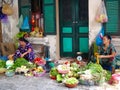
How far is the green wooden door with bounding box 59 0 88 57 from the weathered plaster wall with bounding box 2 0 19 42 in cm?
150

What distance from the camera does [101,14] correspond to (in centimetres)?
830

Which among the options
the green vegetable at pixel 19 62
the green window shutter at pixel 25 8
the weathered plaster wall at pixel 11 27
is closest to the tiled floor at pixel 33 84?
the green vegetable at pixel 19 62

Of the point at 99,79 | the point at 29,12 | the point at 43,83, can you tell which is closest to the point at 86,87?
the point at 99,79

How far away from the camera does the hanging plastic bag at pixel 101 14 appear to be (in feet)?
27.1

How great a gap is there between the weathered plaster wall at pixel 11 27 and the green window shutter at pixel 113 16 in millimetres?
3082

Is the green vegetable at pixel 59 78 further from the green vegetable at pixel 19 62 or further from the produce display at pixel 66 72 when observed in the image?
the green vegetable at pixel 19 62

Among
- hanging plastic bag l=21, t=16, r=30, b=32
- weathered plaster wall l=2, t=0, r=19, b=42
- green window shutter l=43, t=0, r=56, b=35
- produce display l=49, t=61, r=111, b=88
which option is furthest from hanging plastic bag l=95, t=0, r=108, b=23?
weathered plaster wall l=2, t=0, r=19, b=42

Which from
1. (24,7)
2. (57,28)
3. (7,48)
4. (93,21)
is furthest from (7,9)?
(93,21)

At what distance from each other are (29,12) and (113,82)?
13.3 ft

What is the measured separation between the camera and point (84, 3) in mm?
9195

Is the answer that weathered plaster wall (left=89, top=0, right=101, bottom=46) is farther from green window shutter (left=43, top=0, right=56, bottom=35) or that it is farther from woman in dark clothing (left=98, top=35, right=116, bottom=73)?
green window shutter (left=43, top=0, right=56, bottom=35)

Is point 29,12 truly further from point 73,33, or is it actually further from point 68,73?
point 68,73

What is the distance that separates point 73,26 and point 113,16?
1.48m

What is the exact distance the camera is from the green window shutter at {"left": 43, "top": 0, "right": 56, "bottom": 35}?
9133mm
